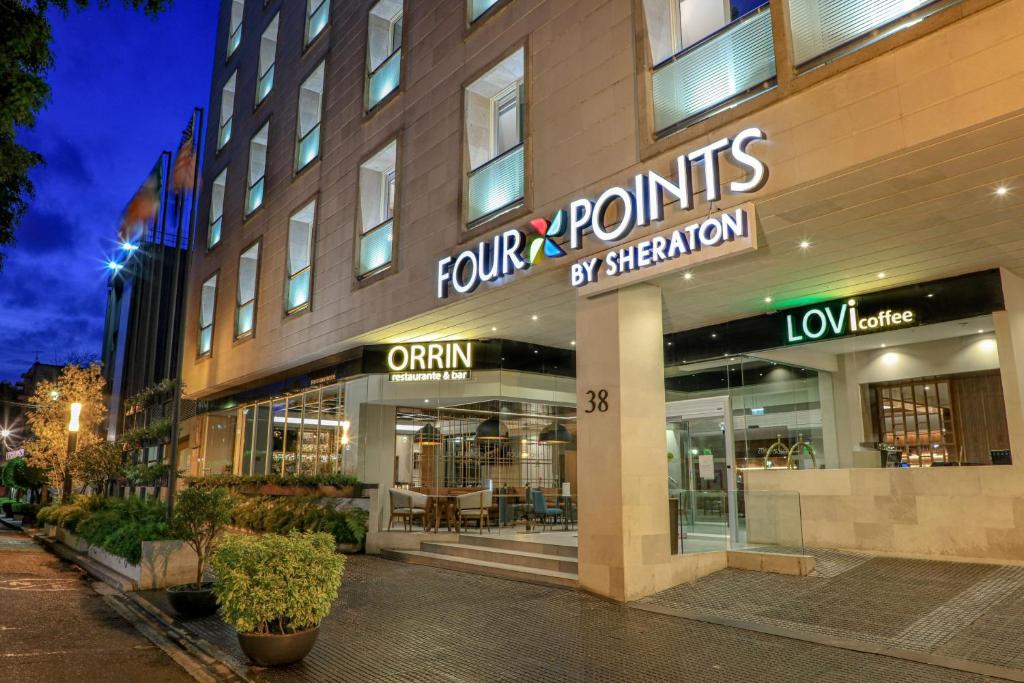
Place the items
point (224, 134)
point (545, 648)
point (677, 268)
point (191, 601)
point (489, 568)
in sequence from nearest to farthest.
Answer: point (545, 648) → point (191, 601) → point (677, 268) → point (489, 568) → point (224, 134)

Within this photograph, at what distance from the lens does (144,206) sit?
2217 centimetres

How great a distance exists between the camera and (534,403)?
48.0 feet

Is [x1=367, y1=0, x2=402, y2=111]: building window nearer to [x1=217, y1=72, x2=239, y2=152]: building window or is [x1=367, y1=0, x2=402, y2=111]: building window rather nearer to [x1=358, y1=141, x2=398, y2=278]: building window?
[x1=358, y1=141, x2=398, y2=278]: building window

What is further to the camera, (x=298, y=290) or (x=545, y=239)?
(x=298, y=290)

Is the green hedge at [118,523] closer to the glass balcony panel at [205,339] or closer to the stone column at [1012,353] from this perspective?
the glass balcony panel at [205,339]

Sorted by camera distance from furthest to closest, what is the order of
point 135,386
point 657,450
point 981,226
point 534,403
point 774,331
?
point 135,386
point 534,403
point 774,331
point 657,450
point 981,226

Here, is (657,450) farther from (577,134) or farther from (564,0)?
(564,0)

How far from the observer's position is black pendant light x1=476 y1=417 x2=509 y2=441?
49.7 ft

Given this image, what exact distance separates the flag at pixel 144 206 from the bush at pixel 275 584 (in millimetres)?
17683

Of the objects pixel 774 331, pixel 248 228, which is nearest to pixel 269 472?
pixel 248 228

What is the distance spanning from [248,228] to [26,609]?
47.2 ft

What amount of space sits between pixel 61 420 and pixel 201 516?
19569mm

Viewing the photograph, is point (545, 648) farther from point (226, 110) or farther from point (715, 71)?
point (226, 110)

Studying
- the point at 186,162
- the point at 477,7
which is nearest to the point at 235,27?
the point at 186,162
